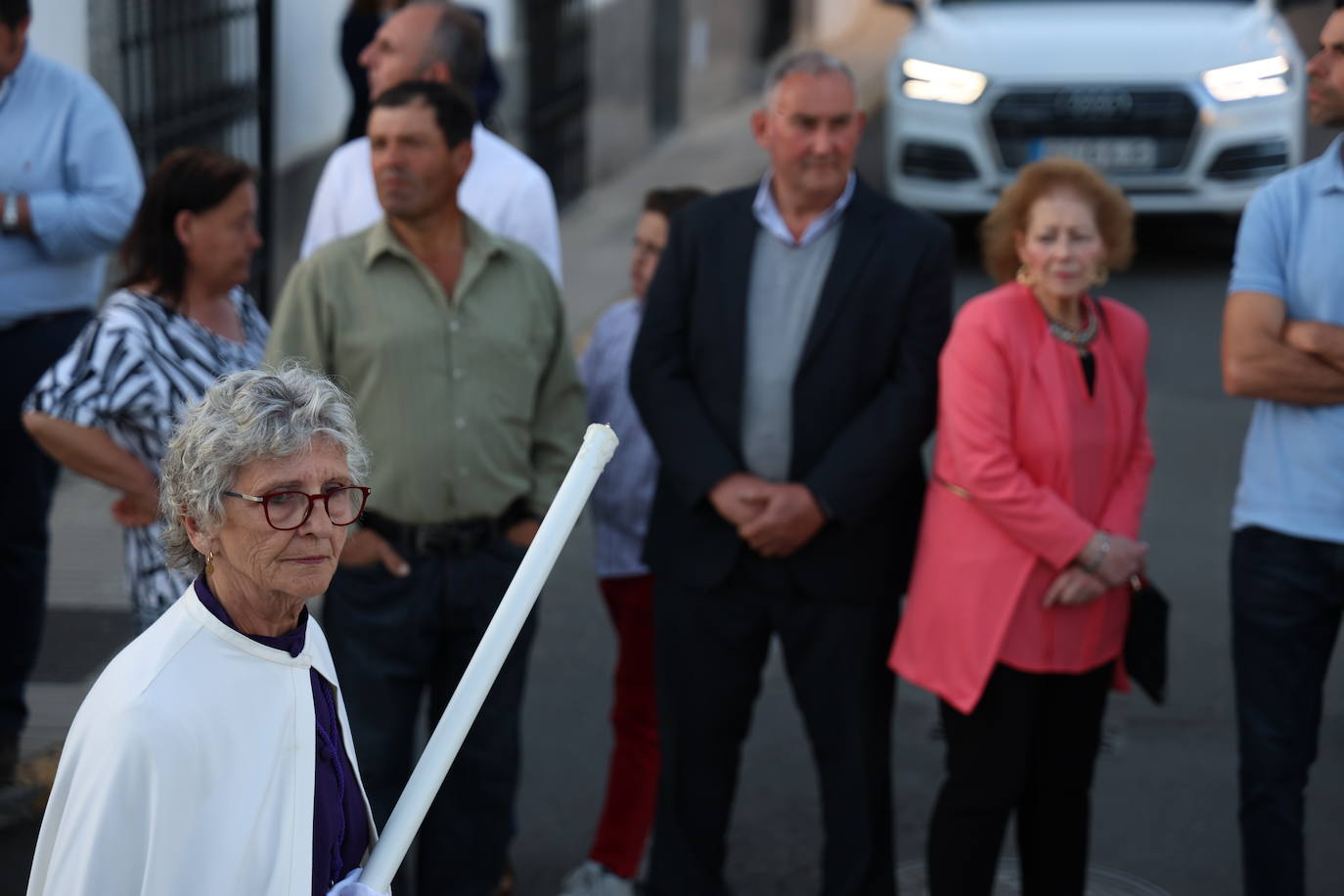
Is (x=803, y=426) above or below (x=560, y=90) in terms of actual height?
above

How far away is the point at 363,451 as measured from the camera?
2670 millimetres

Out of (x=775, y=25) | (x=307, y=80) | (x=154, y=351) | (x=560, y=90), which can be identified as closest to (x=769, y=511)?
(x=154, y=351)

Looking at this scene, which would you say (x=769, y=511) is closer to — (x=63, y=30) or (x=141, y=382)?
(x=141, y=382)

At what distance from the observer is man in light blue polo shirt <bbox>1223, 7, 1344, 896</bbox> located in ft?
13.1

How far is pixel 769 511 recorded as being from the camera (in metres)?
4.22

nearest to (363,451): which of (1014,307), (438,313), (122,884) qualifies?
(122,884)

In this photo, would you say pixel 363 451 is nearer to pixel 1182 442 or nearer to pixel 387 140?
pixel 387 140

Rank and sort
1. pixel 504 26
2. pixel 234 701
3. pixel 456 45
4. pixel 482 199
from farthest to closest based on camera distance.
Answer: pixel 504 26 < pixel 456 45 < pixel 482 199 < pixel 234 701

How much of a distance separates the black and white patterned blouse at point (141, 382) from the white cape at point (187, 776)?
1703mm

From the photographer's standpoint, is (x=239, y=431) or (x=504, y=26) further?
(x=504, y=26)

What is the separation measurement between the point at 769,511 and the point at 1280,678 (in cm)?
117

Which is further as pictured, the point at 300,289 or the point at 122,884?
the point at 300,289

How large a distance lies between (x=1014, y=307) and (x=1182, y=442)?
4750 mm

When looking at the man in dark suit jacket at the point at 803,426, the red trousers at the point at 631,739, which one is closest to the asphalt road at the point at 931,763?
the red trousers at the point at 631,739
